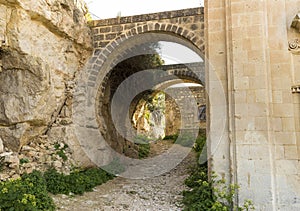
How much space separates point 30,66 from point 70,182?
→ 94.5 inches

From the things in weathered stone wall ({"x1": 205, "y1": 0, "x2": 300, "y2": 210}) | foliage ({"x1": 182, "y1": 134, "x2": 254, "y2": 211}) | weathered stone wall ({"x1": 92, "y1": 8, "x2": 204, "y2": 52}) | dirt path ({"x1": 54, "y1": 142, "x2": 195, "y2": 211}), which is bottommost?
dirt path ({"x1": 54, "y1": 142, "x2": 195, "y2": 211})

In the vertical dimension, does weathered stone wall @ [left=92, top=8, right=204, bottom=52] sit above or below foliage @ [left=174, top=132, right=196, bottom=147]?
above

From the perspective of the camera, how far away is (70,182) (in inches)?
208

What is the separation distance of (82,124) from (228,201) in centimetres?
400

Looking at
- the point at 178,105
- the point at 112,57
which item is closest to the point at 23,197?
the point at 112,57

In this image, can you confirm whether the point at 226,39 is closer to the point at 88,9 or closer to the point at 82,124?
the point at 82,124

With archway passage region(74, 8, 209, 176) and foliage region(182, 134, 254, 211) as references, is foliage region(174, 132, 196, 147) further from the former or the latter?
foliage region(182, 134, 254, 211)

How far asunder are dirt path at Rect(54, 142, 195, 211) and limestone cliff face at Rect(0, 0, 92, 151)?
5.32ft

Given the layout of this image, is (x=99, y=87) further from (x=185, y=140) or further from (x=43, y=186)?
(x=185, y=140)

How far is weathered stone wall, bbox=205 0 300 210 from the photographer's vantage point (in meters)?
3.85

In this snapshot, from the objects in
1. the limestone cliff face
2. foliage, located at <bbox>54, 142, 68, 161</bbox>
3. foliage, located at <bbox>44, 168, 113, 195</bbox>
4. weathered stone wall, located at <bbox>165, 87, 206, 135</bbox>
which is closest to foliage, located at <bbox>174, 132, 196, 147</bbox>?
weathered stone wall, located at <bbox>165, 87, 206, 135</bbox>

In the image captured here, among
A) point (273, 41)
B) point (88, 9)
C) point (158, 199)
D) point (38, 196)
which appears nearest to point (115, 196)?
point (158, 199)

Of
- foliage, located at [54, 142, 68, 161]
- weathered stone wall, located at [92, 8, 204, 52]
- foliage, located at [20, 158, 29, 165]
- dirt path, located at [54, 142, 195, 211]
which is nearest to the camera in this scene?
dirt path, located at [54, 142, 195, 211]

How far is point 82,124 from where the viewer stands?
6.57m
